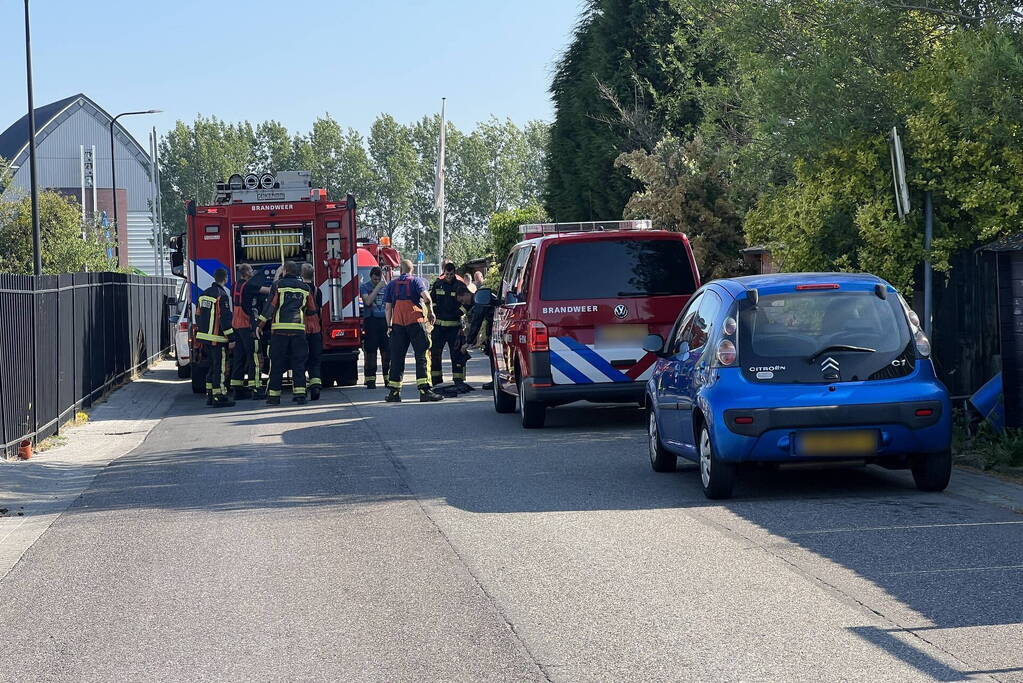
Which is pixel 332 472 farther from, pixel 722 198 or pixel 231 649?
pixel 722 198

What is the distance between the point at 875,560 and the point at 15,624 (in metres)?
4.35

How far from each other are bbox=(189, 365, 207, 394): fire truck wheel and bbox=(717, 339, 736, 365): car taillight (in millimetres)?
14237

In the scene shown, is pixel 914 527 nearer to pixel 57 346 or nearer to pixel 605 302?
pixel 605 302

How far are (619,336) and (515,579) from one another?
24.2 feet

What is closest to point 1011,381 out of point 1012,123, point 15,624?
point 1012,123

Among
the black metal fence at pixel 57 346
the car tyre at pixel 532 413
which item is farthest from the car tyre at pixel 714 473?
the black metal fence at pixel 57 346

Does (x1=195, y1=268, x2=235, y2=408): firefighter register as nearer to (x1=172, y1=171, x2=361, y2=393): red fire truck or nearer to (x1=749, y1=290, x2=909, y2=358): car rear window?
(x1=172, y1=171, x2=361, y2=393): red fire truck

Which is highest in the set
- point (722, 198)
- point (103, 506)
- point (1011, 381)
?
point (722, 198)

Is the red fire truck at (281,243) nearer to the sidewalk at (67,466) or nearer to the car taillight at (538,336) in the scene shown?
the sidewalk at (67,466)

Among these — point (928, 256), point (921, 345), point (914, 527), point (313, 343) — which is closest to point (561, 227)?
point (313, 343)

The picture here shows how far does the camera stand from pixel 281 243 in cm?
2270

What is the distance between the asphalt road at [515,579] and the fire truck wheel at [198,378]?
34.7 feet

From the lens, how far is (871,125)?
13656mm

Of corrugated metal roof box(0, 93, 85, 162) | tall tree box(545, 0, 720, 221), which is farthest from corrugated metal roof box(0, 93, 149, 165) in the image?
tall tree box(545, 0, 720, 221)
